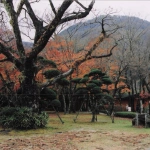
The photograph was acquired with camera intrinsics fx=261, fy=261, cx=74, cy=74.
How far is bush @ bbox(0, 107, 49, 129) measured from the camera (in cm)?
1316

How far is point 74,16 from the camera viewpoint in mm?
14805

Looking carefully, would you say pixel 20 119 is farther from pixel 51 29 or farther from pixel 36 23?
pixel 36 23

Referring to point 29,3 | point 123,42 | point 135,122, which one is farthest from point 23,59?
point 123,42

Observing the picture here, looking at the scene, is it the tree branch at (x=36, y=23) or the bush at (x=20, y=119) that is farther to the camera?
the tree branch at (x=36, y=23)

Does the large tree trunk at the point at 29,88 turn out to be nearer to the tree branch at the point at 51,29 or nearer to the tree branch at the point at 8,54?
the tree branch at the point at 8,54

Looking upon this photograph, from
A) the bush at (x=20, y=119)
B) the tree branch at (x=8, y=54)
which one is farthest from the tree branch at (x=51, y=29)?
the bush at (x=20, y=119)

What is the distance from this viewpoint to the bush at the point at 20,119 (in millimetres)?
13156

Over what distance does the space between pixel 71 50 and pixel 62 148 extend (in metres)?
20.4

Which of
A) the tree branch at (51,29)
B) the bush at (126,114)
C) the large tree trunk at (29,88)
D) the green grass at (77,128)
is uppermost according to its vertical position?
the tree branch at (51,29)

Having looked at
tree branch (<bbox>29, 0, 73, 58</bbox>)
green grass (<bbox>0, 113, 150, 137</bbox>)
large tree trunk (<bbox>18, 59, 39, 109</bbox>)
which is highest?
tree branch (<bbox>29, 0, 73, 58</bbox>)

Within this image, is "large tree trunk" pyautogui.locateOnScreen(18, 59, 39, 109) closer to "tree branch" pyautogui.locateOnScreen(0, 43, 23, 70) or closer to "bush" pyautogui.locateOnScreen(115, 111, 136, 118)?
"tree branch" pyautogui.locateOnScreen(0, 43, 23, 70)

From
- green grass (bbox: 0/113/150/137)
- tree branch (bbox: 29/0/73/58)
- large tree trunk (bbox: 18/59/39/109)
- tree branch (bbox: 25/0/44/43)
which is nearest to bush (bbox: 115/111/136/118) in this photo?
green grass (bbox: 0/113/150/137)

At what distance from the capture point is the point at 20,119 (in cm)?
1320

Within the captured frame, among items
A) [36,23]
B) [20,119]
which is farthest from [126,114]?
[20,119]
